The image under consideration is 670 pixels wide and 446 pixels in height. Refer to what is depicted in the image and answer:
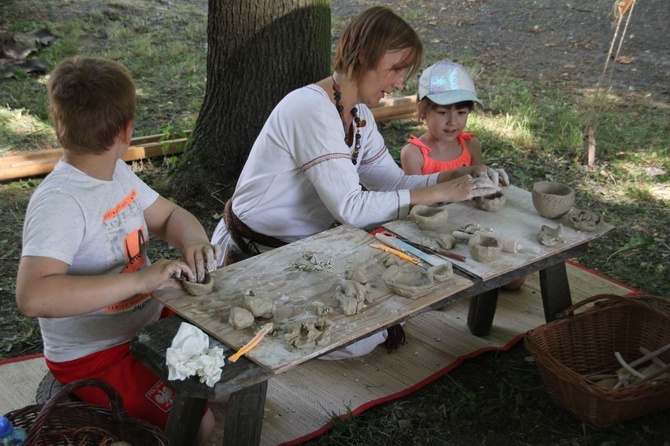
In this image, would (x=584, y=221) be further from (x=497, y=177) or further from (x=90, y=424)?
(x=90, y=424)

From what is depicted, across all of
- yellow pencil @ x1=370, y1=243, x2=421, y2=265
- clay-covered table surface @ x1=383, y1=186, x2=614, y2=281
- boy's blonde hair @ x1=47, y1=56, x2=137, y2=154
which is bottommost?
clay-covered table surface @ x1=383, y1=186, x2=614, y2=281

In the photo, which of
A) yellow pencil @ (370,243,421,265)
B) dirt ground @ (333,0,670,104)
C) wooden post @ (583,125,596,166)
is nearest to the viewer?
yellow pencil @ (370,243,421,265)

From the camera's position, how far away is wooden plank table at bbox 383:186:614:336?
232 cm

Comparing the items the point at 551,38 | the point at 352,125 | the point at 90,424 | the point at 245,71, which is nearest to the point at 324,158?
the point at 352,125

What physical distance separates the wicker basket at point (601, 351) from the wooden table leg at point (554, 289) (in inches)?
3.6

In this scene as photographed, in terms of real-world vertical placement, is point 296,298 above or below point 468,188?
below

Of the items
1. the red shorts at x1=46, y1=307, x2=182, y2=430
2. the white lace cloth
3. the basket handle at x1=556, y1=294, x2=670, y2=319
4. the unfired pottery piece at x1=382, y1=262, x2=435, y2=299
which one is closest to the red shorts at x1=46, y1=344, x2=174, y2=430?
the red shorts at x1=46, y1=307, x2=182, y2=430

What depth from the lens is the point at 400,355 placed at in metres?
3.21

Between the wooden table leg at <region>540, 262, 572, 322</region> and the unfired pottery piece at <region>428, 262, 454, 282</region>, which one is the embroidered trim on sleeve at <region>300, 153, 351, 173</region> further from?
the wooden table leg at <region>540, 262, 572, 322</region>

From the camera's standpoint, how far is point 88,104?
2.00 meters

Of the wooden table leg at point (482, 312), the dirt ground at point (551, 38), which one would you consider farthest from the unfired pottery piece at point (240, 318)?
the dirt ground at point (551, 38)

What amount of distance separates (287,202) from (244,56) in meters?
1.64

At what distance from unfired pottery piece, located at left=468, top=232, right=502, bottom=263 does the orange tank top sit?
1294 millimetres

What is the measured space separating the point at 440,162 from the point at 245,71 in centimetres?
142
